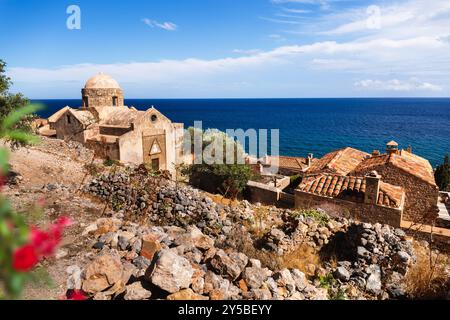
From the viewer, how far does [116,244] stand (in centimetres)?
682

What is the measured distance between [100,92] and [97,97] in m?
0.57

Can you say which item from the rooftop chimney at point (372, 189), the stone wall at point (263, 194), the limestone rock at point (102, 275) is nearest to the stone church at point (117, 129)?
the stone wall at point (263, 194)

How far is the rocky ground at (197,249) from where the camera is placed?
485 centimetres

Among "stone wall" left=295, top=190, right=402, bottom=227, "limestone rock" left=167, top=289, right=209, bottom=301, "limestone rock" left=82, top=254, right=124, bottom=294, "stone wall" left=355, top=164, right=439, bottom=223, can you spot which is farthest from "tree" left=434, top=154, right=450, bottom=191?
"limestone rock" left=82, top=254, right=124, bottom=294

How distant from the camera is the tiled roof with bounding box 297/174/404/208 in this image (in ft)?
46.6

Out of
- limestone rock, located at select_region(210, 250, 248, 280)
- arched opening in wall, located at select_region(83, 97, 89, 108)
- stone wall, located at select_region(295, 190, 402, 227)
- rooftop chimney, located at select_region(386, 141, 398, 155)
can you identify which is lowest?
stone wall, located at select_region(295, 190, 402, 227)

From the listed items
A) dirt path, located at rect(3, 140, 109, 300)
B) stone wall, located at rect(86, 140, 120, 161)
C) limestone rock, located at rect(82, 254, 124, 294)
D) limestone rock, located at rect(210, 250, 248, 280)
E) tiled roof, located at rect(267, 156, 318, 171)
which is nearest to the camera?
limestone rock, located at rect(82, 254, 124, 294)

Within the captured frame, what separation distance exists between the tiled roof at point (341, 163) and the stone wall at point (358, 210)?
4.63m

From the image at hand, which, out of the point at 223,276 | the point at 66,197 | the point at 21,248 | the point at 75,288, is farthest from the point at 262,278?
the point at 66,197

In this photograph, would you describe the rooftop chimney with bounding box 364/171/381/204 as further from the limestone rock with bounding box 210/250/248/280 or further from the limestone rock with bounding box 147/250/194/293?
the limestone rock with bounding box 147/250/194/293

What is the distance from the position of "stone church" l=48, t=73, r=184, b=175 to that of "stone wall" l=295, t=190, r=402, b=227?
12783 millimetres

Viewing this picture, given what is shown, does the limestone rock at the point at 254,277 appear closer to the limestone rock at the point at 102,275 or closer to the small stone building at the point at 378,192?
the limestone rock at the point at 102,275

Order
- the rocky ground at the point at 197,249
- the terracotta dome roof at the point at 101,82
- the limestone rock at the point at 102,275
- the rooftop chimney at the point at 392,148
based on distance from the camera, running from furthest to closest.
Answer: the terracotta dome roof at the point at 101,82
the rooftop chimney at the point at 392,148
the rocky ground at the point at 197,249
the limestone rock at the point at 102,275

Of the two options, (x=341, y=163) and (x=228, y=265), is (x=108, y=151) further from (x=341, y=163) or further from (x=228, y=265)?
(x=228, y=265)
